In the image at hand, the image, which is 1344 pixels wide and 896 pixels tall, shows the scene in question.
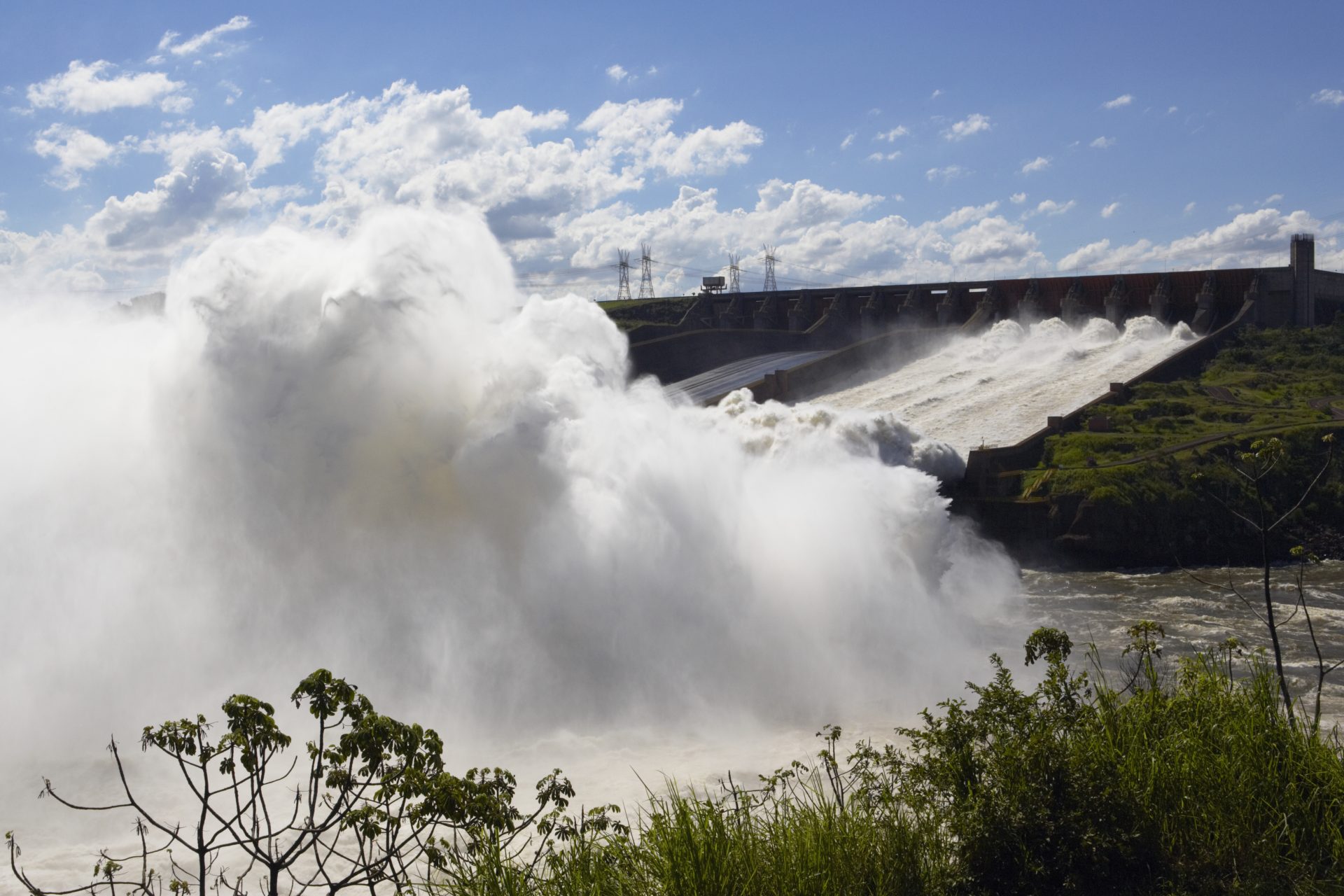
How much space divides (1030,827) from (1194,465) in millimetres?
42049

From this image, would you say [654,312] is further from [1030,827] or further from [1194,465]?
[1030,827]

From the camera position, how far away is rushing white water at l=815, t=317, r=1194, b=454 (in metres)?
54.2

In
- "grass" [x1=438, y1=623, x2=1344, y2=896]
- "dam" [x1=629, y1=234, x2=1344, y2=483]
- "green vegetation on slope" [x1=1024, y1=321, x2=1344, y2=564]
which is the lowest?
"green vegetation on slope" [x1=1024, y1=321, x2=1344, y2=564]

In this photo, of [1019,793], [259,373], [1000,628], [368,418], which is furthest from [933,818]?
[1000,628]

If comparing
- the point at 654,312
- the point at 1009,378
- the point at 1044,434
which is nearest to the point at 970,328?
the point at 1009,378

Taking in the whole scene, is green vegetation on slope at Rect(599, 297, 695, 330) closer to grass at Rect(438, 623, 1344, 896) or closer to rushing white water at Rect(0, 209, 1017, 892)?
rushing white water at Rect(0, 209, 1017, 892)

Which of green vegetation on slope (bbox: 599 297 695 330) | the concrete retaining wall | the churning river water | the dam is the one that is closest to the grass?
the churning river water

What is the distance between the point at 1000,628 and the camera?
97.7ft

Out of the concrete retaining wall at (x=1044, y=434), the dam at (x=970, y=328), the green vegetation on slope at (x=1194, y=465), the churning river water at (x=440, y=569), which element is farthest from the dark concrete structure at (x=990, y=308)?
the churning river water at (x=440, y=569)

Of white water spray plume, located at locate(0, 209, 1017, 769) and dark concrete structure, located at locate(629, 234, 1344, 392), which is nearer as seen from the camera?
white water spray plume, located at locate(0, 209, 1017, 769)

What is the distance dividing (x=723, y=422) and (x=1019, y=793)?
37108mm

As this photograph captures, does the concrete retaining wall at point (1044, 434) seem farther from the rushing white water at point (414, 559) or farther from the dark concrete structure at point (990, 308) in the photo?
the rushing white water at point (414, 559)

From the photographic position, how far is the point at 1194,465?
4600cm

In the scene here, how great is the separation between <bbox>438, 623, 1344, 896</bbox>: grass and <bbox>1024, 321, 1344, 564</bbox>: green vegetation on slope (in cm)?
2674
